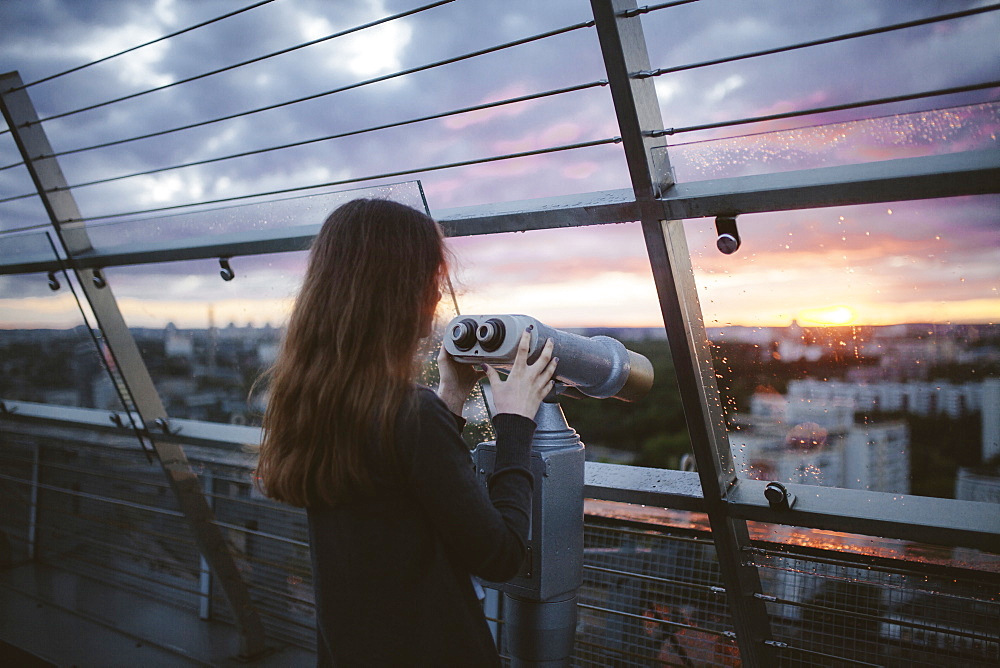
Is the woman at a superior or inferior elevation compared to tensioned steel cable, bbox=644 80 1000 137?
inferior

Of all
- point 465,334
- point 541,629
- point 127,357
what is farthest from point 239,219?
point 541,629

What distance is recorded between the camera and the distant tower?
2.17 metres

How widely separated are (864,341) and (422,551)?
2.73 ft

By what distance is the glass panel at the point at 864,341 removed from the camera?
3.67ft

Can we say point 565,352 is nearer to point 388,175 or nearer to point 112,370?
point 388,175

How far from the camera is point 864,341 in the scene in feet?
3.96

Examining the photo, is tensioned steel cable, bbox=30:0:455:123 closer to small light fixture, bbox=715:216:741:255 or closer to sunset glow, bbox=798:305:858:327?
small light fixture, bbox=715:216:741:255

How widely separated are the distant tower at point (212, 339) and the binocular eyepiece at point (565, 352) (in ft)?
4.50

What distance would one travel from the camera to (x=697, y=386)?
1.30 metres

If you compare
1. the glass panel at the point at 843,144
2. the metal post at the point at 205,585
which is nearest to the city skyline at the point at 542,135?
the glass panel at the point at 843,144

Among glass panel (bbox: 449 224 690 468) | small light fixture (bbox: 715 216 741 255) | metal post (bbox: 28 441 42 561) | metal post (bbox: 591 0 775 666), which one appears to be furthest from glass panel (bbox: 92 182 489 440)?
metal post (bbox: 28 441 42 561)

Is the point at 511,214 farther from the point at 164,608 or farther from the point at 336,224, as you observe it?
the point at 164,608

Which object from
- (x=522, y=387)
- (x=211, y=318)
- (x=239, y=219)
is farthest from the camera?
(x=211, y=318)

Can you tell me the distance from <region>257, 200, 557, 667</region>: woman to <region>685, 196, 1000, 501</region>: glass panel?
53cm
